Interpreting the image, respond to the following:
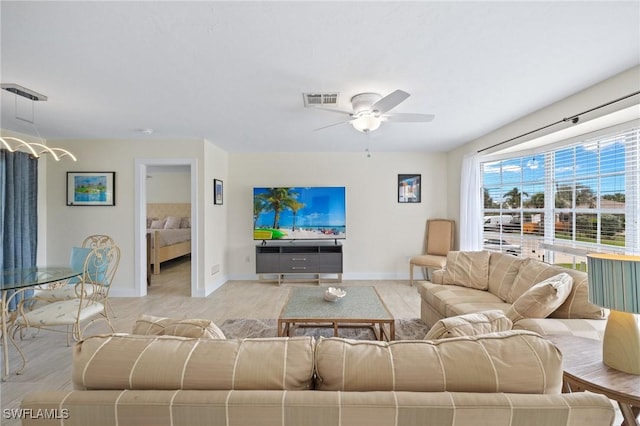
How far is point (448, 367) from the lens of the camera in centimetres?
88

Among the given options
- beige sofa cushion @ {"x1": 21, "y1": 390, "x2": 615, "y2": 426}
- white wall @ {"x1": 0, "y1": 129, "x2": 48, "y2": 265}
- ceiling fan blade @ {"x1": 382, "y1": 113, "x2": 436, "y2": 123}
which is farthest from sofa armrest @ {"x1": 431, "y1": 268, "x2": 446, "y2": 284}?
white wall @ {"x1": 0, "y1": 129, "x2": 48, "y2": 265}

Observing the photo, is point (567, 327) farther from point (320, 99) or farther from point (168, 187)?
point (168, 187)

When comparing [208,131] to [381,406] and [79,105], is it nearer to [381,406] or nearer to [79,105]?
[79,105]

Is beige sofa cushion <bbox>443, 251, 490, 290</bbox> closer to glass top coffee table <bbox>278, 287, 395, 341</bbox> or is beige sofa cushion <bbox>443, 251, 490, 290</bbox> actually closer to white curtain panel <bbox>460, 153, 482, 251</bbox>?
glass top coffee table <bbox>278, 287, 395, 341</bbox>

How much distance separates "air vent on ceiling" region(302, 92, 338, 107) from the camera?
2561mm

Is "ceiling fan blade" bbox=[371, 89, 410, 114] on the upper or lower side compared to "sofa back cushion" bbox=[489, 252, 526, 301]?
upper

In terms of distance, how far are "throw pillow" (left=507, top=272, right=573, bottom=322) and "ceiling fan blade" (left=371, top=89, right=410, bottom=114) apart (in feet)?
5.30

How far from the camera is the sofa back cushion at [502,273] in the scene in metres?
2.71

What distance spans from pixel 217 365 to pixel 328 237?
4.36 meters

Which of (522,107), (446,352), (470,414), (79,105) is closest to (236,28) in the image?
(446,352)

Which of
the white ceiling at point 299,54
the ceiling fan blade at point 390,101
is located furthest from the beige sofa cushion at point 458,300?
the white ceiling at point 299,54

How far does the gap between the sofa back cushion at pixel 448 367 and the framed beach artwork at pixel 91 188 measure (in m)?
4.70

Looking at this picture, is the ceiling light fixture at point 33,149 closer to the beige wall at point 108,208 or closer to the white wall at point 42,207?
the white wall at point 42,207

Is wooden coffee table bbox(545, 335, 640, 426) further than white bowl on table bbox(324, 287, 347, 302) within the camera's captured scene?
No
